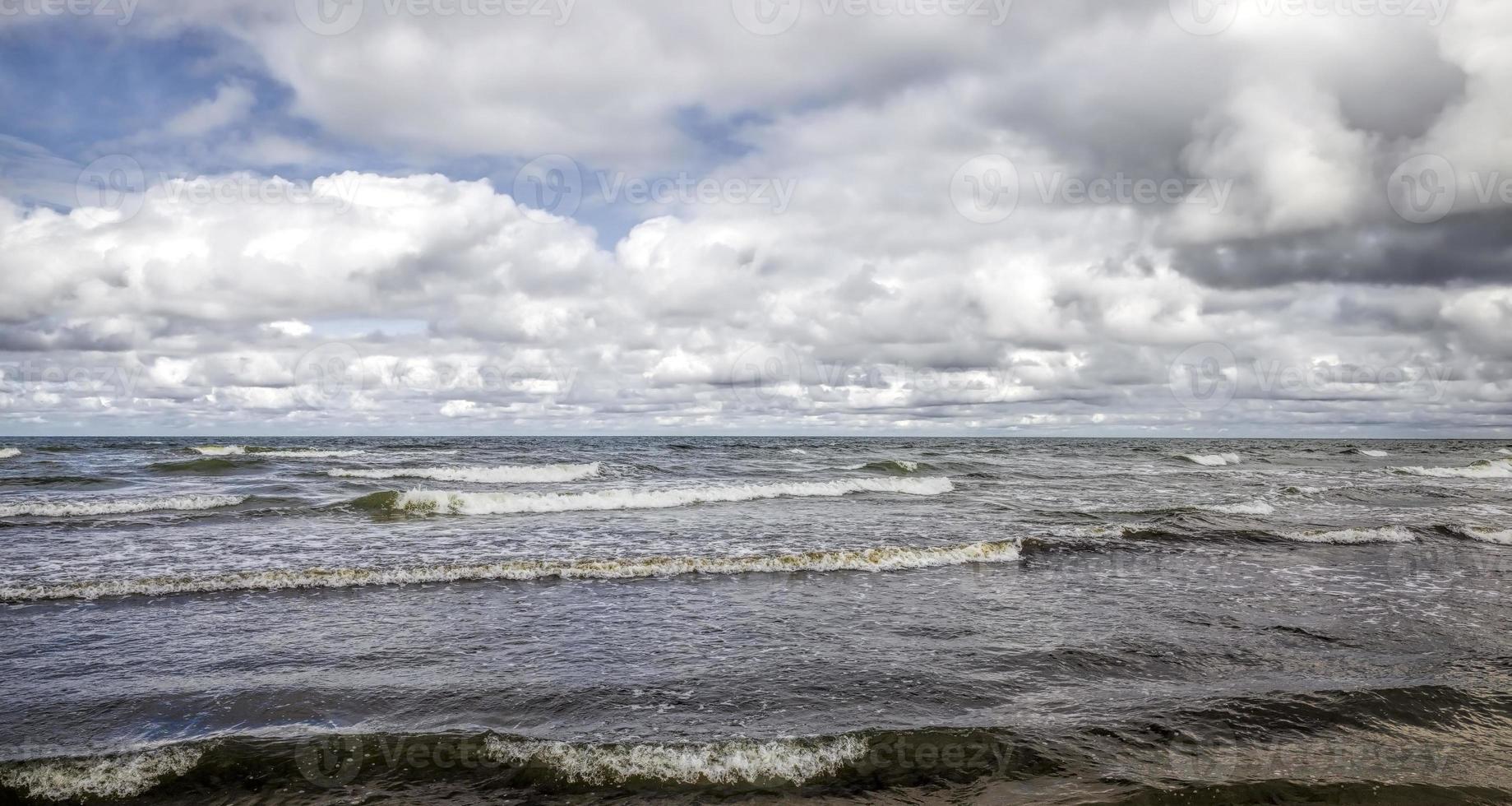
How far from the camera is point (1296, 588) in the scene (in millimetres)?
13148

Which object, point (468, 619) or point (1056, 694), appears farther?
point (468, 619)

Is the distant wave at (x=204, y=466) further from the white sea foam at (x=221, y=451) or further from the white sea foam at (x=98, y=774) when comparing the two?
the white sea foam at (x=98, y=774)

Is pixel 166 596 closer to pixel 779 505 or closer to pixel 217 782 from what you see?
pixel 217 782

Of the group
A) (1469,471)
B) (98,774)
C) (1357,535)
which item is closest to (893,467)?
(1357,535)

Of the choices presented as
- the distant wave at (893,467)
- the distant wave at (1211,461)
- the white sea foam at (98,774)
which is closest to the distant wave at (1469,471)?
the distant wave at (1211,461)

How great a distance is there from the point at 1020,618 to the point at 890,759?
5.30 m

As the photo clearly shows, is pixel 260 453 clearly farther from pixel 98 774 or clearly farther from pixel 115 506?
pixel 98 774

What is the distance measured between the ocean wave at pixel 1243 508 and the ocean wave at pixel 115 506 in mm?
30595

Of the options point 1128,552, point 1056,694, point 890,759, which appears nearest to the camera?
point 890,759

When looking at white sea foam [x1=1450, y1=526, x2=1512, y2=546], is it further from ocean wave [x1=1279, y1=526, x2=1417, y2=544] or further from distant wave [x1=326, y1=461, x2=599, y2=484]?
distant wave [x1=326, y1=461, x2=599, y2=484]

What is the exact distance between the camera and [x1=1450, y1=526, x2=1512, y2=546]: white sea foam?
18.6 m

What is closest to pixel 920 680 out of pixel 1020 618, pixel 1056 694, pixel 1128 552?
pixel 1056 694

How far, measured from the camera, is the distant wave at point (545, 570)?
12391 mm

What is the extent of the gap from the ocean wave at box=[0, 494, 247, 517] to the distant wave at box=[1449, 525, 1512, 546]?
112 ft
